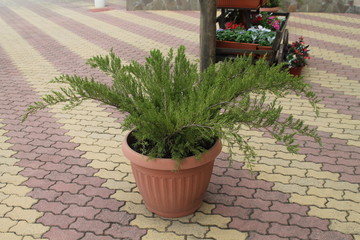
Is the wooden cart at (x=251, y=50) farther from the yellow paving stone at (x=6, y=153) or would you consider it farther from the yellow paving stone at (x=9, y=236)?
the yellow paving stone at (x=9, y=236)

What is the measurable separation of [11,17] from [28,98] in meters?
9.86

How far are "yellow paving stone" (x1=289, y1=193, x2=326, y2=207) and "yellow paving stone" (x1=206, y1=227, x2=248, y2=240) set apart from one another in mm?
667

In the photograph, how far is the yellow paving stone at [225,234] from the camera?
10.1 ft

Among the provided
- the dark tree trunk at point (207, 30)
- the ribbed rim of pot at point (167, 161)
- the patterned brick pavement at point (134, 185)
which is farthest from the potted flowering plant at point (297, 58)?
the ribbed rim of pot at point (167, 161)

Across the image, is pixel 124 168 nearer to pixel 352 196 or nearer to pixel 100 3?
pixel 352 196

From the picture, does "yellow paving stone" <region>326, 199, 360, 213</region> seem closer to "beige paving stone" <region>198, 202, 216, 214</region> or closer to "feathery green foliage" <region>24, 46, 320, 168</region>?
"feathery green foliage" <region>24, 46, 320, 168</region>

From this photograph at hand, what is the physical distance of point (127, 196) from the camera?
3.63 metres

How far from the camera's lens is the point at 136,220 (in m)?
3.30

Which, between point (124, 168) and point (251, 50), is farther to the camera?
point (251, 50)

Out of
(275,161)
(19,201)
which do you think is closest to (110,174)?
(19,201)

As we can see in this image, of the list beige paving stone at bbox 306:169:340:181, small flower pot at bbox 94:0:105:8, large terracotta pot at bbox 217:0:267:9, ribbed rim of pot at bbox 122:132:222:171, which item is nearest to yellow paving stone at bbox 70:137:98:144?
ribbed rim of pot at bbox 122:132:222:171

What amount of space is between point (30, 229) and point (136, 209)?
0.86 meters

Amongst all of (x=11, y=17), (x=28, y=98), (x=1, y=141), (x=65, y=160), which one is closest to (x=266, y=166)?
(x=65, y=160)

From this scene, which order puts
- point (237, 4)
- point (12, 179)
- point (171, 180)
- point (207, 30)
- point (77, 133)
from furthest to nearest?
point (237, 4)
point (207, 30)
point (77, 133)
point (12, 179)
point (171, 180)
